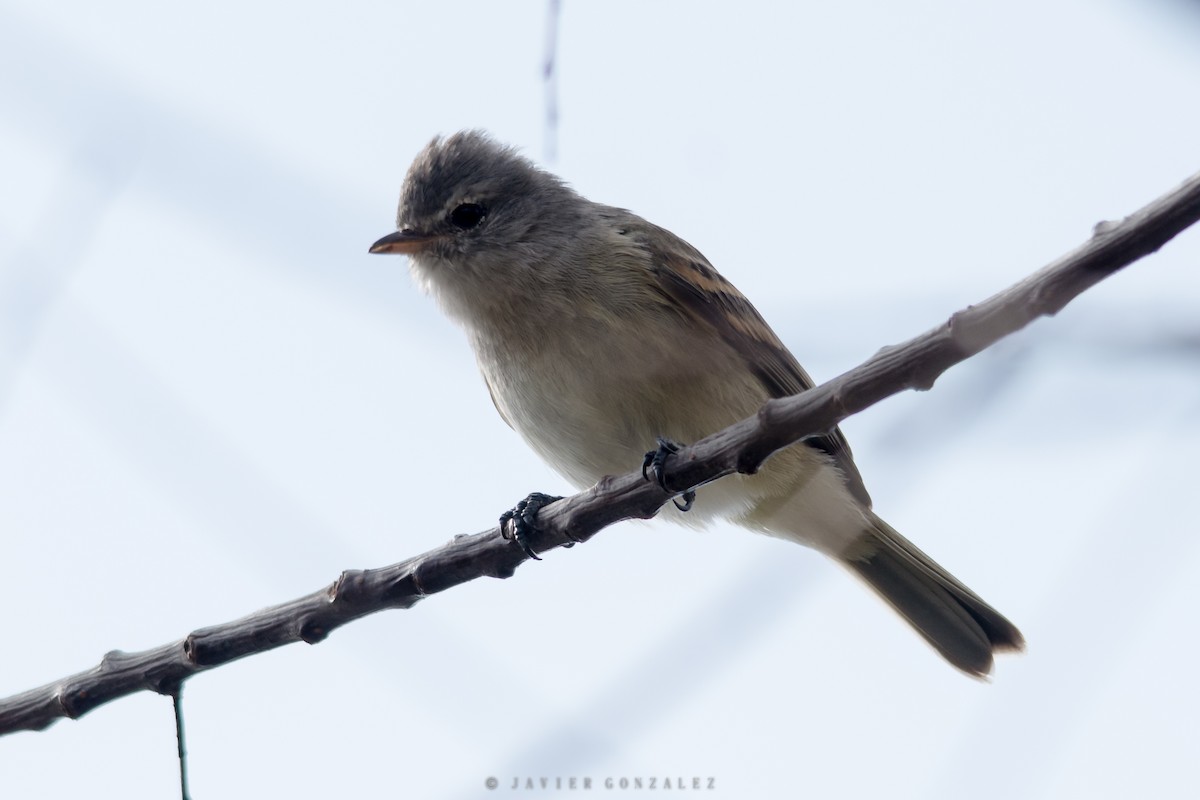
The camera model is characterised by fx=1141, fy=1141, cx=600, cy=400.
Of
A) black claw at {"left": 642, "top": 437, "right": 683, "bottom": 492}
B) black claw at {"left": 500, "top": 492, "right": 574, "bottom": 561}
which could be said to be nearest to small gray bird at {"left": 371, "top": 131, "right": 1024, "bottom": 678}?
black claw at {"left": 500, "top": 492, "right": 574, "bottom": 561}

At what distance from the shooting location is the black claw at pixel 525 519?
3887mm

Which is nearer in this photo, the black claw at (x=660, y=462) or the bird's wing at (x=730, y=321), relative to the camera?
the black claw at (x=660, y=462)

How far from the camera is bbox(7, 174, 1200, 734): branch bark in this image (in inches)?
A: 96.2

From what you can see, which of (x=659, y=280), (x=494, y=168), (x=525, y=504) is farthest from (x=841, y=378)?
(x=494, y=168)

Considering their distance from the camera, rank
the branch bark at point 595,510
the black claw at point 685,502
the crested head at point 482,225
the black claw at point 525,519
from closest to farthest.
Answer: the branch bark at point 595,510 → the black claw at point 525,519 → the black claw at point 685,502 → the crested head at point 482,225

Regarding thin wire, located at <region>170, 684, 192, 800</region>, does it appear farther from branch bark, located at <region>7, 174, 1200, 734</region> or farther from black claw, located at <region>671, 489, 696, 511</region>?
black claw, located at <region>671, 489, 696, 511</region>

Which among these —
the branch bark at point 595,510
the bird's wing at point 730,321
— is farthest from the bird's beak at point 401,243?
the branch bark at point 595,510

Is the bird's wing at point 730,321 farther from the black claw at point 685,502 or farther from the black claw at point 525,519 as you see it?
the black claw at point 525,519

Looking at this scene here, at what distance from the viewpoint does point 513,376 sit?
16.9ft

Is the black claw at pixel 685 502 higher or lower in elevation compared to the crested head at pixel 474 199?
lower

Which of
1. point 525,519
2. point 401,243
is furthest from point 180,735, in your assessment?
point 401,243

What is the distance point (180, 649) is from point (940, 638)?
377 centimetres

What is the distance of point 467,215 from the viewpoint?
19.3 ft

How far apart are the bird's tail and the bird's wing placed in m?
0.28
